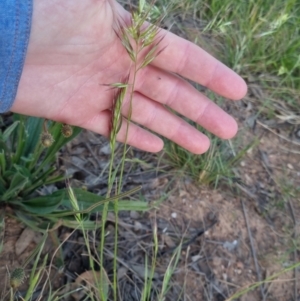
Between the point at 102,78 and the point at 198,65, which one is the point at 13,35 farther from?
the point at 198,65

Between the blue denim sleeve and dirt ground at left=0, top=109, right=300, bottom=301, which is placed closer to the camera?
the blue denim sleeve

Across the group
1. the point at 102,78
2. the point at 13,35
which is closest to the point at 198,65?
the point at 102,78

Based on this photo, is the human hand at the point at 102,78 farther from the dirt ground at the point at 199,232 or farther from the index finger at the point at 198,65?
the dirt ground at the point at 199,232

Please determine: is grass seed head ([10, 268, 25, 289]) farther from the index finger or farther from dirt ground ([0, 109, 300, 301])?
the index finger

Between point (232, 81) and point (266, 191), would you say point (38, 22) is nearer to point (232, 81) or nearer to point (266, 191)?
point (232, 81)

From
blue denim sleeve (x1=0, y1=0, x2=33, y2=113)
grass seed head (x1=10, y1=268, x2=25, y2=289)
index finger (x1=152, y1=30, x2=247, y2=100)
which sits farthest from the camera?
index finger (x1=152, y1=30, x2=247, y2=100)

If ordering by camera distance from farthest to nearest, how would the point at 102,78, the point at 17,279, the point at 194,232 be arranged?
the point at 194,232 → the point at 102,78 → the point at 17,279

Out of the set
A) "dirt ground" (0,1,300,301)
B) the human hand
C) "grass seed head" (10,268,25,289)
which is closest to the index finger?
the human hand

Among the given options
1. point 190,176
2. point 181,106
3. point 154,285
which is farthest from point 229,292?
point 181,106
